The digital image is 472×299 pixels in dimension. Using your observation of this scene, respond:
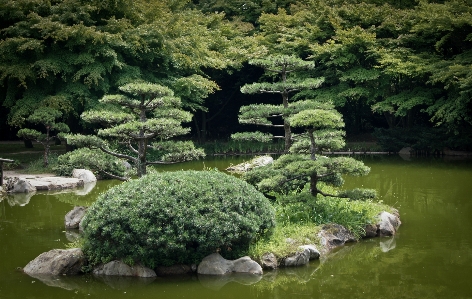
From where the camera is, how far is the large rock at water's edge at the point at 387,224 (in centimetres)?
1045

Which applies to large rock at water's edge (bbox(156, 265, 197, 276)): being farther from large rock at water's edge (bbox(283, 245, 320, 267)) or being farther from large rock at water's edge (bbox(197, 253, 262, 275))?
large rock at water's edge (bbox(283, 245, 320, 267))

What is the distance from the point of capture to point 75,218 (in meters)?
11.2

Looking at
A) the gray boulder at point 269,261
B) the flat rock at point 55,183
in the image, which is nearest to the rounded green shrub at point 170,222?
the gray boulder at point 269,261

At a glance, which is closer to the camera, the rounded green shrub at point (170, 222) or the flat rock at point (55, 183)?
the rounded green shrub at point (170, 222)

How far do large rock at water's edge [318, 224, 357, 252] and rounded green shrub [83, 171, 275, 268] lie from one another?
1383 mm

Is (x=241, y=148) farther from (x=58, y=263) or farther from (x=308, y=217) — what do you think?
(x=58, y=263)

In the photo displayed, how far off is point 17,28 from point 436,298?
636 inches

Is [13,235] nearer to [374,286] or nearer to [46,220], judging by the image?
[46,220]

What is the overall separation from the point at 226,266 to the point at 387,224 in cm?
346

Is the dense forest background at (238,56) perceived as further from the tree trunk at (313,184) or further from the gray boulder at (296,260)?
the gray boulder at (296,260)

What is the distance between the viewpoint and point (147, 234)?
8039 millimetres

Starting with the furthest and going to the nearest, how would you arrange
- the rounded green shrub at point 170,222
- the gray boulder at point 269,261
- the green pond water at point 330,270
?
the gray boulder at point 269,261 → the rounded green shrub at point 170,222 → the green pond water at point 330,270

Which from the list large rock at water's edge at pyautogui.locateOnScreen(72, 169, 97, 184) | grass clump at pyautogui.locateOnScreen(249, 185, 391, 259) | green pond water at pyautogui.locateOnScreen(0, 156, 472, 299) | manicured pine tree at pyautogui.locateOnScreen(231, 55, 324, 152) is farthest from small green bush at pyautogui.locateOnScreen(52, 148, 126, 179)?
grass clump at pyautogui.locateOnScreen(249, 185, 391, 259)

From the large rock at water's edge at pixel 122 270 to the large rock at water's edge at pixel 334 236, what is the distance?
283 centimetres
